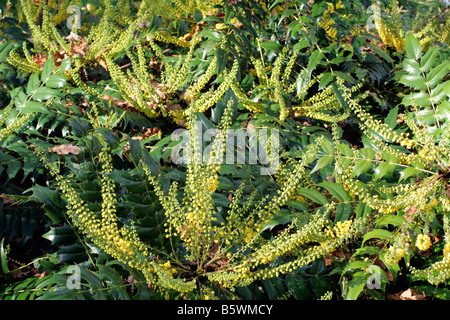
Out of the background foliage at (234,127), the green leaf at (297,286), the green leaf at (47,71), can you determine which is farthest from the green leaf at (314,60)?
the green leaf at (47,71)

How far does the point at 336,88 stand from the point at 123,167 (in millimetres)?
1414

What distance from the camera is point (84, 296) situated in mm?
1354

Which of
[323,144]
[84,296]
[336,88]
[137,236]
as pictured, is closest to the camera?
[84,296]

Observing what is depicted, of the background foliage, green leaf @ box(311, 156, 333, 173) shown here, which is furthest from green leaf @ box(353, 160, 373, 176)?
green leaf @ box(311, 156, 333, 173)

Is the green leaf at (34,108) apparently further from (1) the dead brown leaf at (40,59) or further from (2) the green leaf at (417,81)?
(2) the green leaf at (417,81)

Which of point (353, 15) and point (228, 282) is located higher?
point (353, 15)

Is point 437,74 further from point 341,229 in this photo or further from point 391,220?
point 341,229

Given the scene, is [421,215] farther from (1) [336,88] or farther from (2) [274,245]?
(1) [336,88]

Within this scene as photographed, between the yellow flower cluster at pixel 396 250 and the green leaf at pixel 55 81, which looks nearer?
the yellow flower cluster at pixel 396 250

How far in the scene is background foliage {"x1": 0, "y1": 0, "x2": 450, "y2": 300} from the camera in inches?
69.0

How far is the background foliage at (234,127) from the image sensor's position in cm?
175

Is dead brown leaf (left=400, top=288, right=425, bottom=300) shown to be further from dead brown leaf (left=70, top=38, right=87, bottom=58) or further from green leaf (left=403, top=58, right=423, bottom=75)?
dead brown leaf (left=70, top=38, right=87, bottom=58)

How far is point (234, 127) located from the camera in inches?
105

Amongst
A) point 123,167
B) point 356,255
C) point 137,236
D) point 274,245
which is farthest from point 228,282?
point 123,167
